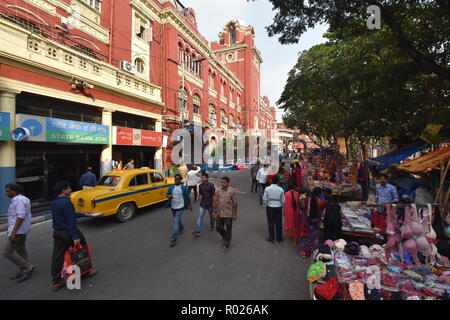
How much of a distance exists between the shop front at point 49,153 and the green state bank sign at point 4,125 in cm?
42

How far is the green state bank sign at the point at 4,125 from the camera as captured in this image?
22.6 feet

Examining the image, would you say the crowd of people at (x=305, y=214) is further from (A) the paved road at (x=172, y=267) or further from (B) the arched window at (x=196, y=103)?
(B) the arched window at (x=196, y=103)

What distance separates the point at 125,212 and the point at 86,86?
758 cm

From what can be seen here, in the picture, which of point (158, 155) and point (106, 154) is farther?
point (158, 155)

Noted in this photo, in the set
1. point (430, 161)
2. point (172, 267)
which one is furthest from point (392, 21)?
point (172, 267)

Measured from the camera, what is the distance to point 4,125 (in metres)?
7.00

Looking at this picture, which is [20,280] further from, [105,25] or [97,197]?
[105,25]

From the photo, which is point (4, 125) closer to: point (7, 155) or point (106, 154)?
point (7, 155)

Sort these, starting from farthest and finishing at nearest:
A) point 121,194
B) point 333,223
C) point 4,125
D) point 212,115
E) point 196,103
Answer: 1. point 212,115
2. point 196,103
3. point 4,125
4. point 121,194
5. point 333,223

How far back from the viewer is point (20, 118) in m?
7.54

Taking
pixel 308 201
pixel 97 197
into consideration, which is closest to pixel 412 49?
pixel 308 201

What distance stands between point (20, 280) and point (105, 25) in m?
14.2

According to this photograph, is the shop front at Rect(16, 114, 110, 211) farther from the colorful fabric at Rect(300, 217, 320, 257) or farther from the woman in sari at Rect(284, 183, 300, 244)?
the colorful fabric at Rect(300, 217, 320, 257)

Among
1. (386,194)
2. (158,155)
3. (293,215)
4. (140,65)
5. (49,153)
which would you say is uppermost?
(140,65)
